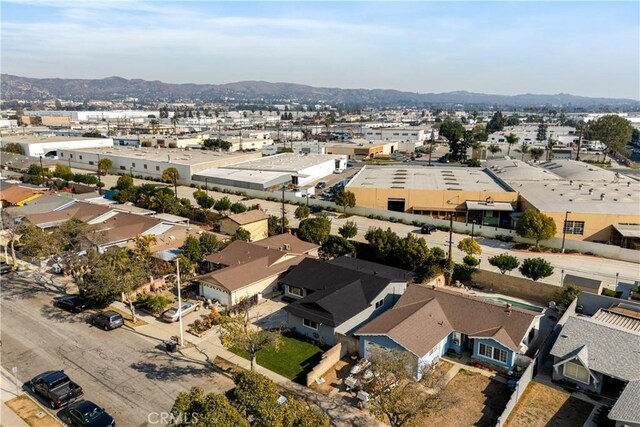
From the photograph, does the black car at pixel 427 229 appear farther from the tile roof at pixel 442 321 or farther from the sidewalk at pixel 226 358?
the sidewalk at pixel 226 358

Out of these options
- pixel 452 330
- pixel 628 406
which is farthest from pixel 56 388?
pixel 628 406

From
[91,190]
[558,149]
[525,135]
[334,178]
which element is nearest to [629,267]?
[334,178]

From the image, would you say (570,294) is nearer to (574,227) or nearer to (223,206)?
(574,227)

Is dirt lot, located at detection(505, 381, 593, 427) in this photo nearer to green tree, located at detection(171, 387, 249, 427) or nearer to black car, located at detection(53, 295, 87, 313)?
green tree, located at detection(171, 387, 249, 427)

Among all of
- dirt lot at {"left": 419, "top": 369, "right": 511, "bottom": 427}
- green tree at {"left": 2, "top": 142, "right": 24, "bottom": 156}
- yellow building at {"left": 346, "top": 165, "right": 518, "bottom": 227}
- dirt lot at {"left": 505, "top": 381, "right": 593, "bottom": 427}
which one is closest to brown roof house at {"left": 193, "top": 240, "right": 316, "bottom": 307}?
dirt lot at {"left": 419, "top": 369, "right": 511, "bottom": 427}

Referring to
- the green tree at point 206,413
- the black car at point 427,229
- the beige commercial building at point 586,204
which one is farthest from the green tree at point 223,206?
the green tree at point 206,413

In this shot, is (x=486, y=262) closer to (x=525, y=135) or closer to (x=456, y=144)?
(x=456, y=144)
